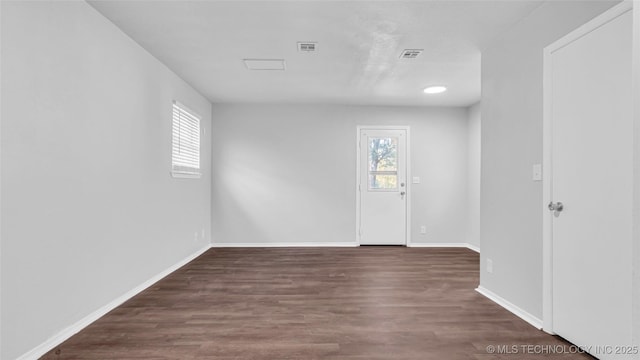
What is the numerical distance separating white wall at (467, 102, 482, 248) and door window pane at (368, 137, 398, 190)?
1235 millimetres

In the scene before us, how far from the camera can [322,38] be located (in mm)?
3074

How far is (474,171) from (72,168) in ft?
17.5

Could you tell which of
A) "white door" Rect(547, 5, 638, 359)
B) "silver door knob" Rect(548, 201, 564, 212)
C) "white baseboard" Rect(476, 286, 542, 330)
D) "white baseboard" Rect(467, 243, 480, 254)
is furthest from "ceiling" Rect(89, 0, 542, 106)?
"white baseboard" Rect(467, 243, 480, 254)

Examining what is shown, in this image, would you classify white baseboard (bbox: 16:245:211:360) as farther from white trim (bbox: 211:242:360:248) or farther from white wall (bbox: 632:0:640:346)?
white wall (bbox: 632:0:640:346)

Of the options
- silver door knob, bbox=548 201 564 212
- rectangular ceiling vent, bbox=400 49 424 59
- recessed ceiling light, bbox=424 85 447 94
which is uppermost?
rectangular ceiling vent, bbox=400 49 424 59

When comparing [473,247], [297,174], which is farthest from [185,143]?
[473,247]

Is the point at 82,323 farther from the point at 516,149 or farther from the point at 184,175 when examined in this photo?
the point at 516,149

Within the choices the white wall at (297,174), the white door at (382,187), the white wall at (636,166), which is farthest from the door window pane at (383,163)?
the white wall at (636,166)

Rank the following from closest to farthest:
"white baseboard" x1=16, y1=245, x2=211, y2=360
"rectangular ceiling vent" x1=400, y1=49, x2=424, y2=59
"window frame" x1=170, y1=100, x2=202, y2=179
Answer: "white baseboard" x1=16, y1=245, x2=211, y2=360
"rectangular ceiling vent" x1=400, y1=49, x2=424, y2=59
"window frame" x1=170, y1=100, x2=202, y2=179

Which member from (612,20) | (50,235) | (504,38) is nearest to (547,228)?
(612,20)

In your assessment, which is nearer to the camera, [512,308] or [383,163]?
[512,308]

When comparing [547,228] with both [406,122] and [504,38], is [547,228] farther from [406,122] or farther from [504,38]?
[406,122]

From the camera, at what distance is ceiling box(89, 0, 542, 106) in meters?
2.56

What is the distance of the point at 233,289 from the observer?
3.35 m
